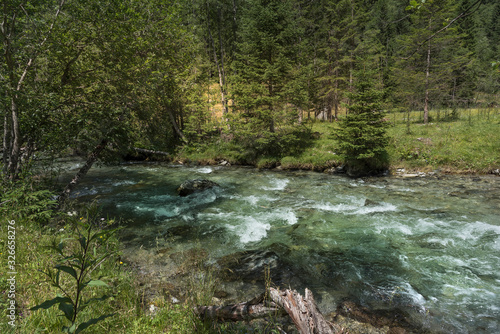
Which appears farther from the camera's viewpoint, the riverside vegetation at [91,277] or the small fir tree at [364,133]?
the small fir tree at [364,133]

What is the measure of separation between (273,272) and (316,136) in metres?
16.8

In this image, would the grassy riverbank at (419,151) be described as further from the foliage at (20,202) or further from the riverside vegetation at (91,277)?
the foliage at (20,202)

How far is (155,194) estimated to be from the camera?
11844 millimetres

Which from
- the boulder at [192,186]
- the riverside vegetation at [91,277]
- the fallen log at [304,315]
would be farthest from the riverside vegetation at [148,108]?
the boulder at [192,186]

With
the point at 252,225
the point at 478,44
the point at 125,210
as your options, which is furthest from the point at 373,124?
the point at 478,44

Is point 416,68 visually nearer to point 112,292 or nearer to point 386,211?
point 386,211

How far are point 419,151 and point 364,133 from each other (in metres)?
4.74

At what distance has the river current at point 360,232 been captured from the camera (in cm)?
472

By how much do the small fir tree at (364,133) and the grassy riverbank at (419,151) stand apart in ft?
3.10

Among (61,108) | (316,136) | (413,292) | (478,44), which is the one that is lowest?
(413,292)

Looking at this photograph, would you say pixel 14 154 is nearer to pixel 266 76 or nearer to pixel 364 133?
pixel 266 76

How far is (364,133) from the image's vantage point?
1470 centimetres

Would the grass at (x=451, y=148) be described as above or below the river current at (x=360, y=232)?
above

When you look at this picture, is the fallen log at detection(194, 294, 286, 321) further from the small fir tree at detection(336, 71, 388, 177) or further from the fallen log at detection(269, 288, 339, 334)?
the small fir tree at detection(336, 71, 388, 177)
